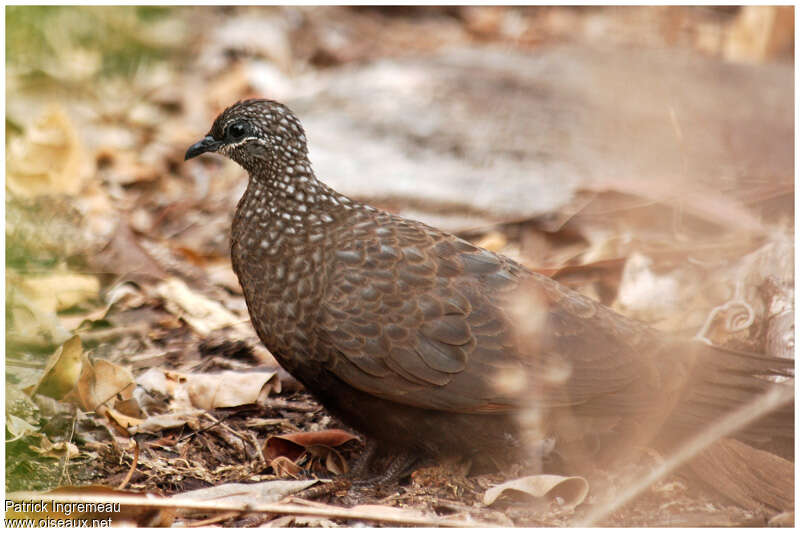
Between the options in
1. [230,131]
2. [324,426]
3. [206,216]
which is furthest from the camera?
[206,216]

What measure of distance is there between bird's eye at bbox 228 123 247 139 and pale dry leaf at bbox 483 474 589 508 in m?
1.76

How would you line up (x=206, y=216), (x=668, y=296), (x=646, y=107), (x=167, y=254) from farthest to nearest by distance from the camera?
(x=646, y=107), (x=206, y=216), (x=167, y=254), (x=668, y=296)

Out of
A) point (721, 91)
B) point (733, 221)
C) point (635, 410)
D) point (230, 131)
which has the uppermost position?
point (721, 91)

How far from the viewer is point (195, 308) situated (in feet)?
16.9

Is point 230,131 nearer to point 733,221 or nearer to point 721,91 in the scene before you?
point 733,221

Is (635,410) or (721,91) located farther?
(721,91)

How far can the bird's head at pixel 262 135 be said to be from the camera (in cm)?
392

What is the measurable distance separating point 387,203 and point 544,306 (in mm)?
2410

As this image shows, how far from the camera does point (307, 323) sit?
360cm

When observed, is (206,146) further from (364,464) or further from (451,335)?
(364,464)

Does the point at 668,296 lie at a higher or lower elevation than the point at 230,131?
lower

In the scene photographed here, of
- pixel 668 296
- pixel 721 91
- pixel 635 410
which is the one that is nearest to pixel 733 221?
pixel 668 296

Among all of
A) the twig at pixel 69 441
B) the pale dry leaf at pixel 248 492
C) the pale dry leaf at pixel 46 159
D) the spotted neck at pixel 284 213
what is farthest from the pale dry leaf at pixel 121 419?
the pale dry leaf at pixel 46 159

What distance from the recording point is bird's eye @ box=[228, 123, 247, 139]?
3.93 m
